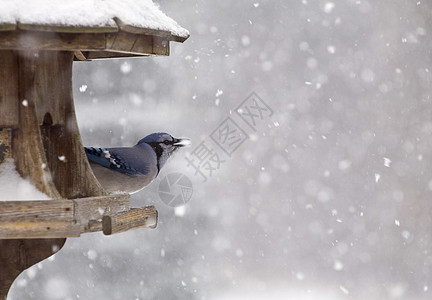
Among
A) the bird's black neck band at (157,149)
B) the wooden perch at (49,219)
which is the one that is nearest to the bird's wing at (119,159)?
the bird's black neck band at (157,149)

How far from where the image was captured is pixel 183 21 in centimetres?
655

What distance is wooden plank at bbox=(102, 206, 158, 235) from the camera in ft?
7.32

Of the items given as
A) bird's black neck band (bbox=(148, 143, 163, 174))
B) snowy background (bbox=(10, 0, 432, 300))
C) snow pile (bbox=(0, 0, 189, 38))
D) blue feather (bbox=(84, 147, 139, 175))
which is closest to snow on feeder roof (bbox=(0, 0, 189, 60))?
snow pile (bbox=(0, 0, 189, 38))

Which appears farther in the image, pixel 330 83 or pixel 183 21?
pixel 330 83

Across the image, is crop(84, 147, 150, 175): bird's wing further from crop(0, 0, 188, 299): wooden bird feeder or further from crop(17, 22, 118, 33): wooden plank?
crop(17, 22, 118, 33): wooden plank

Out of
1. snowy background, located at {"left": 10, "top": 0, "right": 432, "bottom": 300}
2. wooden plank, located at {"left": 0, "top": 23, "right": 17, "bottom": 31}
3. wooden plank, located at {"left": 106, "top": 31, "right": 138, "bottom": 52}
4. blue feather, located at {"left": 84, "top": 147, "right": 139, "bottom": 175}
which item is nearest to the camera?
wooden plank, located at {"left": 0, "top": 23, "right": 17, "bottom": 31}

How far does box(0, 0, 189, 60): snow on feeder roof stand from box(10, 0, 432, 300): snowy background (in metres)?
3.99

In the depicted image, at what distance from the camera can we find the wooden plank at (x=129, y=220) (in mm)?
2232

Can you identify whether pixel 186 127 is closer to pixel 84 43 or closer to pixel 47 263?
pixel 47 263

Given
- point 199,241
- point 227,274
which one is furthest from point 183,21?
point 227,274

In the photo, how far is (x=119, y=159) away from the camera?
2.97m

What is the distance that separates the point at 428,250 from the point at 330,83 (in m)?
2.01

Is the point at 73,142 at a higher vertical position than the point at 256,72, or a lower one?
higher

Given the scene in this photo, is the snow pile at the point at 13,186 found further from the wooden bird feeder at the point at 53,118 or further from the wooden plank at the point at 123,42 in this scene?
the wooden plank at the point at 123,42
